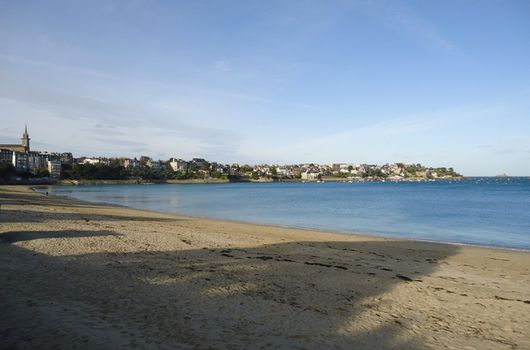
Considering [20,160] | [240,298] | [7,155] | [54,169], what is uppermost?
[7,155]

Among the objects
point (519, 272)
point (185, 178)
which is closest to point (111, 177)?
point (185, 178)

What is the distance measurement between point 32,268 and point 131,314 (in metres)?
3.90

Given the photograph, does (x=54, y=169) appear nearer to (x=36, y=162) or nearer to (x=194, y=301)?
(x=36, y=162)

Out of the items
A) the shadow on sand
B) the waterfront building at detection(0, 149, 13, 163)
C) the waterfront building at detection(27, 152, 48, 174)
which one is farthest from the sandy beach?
the waterfront building at detection(27, 152, 48, 174)

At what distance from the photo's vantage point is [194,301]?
710 cm

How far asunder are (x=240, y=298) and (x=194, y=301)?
2.98 feet

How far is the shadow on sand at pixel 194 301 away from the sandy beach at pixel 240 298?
3 centimetres

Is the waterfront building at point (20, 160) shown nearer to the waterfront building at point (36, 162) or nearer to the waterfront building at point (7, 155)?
the waterfront building at point (7, 155)

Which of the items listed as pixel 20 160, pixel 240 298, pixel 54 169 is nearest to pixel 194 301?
pixel 240 298

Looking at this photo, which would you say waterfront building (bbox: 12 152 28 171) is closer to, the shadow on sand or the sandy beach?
the sandy beach

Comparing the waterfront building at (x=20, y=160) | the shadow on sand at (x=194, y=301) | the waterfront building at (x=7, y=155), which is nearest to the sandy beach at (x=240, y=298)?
the shadow on sand at (x=194, y=301)

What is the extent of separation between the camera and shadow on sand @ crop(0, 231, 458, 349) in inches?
211

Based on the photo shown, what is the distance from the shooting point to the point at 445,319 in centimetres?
708

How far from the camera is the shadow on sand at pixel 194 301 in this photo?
17.6ft
